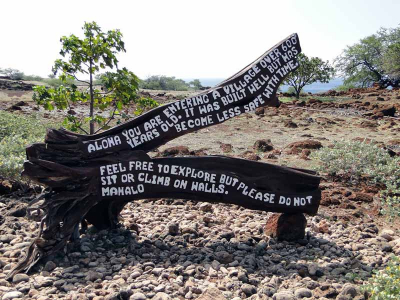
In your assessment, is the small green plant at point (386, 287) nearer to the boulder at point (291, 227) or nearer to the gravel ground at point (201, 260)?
the gravel ground at point (201, 260)

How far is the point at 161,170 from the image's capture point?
533 cm

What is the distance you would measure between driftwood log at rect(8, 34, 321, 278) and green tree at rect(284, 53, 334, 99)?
26.9 metres

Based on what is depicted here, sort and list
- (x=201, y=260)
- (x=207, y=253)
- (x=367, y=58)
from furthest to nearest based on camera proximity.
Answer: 1. (x=367, y=58)
2. (x=207, y=253)
3. (x=201, y=260)

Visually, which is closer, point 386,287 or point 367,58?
point 386,287

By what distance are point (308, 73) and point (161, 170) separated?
2914 cm

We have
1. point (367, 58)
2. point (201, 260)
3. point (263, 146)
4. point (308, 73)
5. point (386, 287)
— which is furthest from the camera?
point (367, 58)

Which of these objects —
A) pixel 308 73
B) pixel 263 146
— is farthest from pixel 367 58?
pixel 263 146

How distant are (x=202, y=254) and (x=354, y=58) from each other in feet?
146

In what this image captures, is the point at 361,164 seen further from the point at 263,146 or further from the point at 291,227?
the point at 291,227

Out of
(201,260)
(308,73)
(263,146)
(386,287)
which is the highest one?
(308,73)

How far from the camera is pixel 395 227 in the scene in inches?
253

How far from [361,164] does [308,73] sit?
975 inches

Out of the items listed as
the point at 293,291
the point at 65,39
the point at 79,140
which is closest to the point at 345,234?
the point at 293,291

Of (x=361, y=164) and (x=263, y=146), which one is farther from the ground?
(x=263, y=146)
